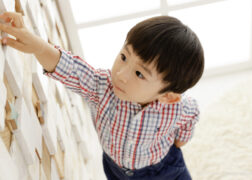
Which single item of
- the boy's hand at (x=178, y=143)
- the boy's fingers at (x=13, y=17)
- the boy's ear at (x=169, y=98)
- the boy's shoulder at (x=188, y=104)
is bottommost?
the boy's hand at (x=178, y=143)

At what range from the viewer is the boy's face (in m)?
0.76

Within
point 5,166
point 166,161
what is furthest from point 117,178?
point 5,166

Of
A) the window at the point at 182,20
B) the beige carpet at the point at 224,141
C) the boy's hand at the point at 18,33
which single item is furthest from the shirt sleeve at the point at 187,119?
the window at the point at 182,20

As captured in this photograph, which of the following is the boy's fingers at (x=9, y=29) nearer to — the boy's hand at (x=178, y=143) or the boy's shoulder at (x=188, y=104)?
the boy's shoulder at (x=188, y=104)

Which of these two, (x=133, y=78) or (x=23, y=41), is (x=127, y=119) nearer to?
(x=133, y=78)

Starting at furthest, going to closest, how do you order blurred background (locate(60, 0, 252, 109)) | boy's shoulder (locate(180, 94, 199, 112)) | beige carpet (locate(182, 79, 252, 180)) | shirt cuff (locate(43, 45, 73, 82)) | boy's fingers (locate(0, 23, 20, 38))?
blurred background (locate(60, 0, 252, 109))
beige carpet (locate(182, 79, 252, 180))
boy's shoulder (locate(180, 94, 199, 112))
shirt cuff (locate(43, 45, 73, 82))
boy's fingers (locate(0, 23, 20, 38))

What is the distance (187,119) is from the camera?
1.00 m

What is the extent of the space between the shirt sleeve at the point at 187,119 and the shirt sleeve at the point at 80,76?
271 mm

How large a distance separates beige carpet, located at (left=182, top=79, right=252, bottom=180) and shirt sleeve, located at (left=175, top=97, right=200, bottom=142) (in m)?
0.64

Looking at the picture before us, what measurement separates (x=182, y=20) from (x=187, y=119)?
1133mm

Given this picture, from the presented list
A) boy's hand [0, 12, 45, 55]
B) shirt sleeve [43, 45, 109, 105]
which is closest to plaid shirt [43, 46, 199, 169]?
shirt sleeve [43, 45, 109, 105]

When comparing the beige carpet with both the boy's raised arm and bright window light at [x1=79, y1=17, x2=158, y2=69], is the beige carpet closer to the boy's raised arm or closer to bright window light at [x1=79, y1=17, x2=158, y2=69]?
bright window light at [x1=79, y1=17, x2=158, y2=69]

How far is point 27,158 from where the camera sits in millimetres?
640

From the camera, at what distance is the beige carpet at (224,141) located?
5.31 ft
